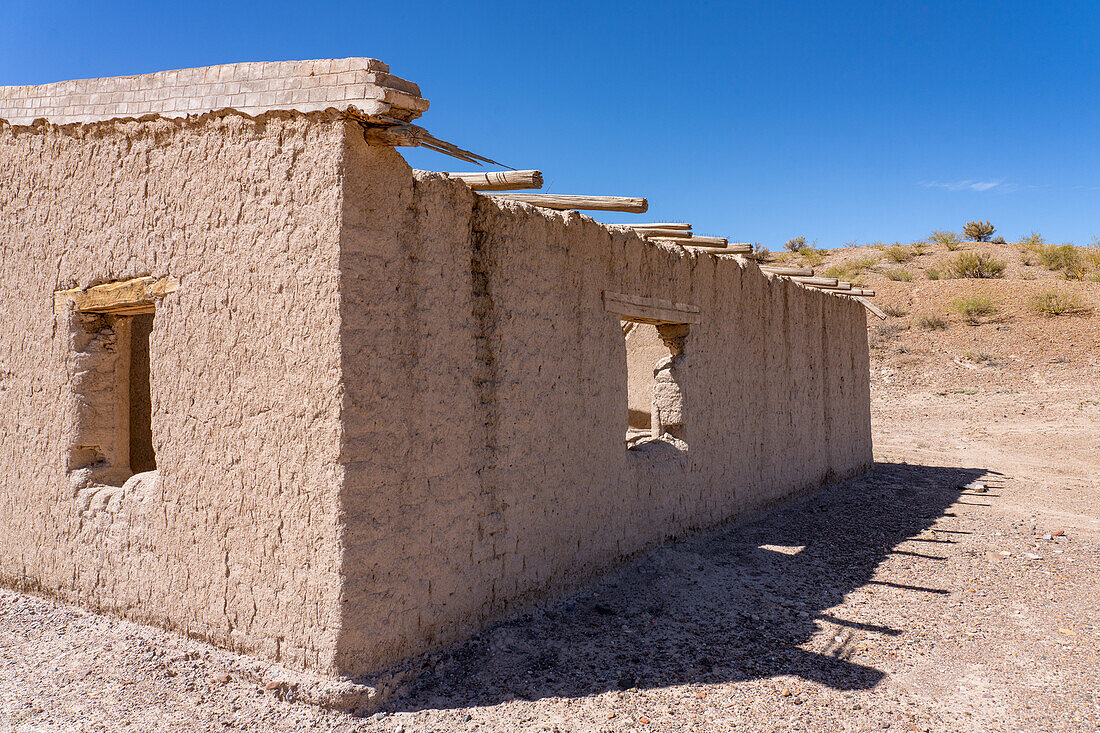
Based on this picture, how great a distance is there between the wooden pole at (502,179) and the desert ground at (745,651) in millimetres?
2401

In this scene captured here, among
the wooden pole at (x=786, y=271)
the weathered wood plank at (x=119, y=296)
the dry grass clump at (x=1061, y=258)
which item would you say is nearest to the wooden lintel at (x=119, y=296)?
the weathered wood plank at (x=119, y=296)

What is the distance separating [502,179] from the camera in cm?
396

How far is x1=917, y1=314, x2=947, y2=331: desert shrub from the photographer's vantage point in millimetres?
20719

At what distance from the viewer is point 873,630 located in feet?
14.4

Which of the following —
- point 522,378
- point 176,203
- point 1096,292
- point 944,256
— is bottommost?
point 522,378

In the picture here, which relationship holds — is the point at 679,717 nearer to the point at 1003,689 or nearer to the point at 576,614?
the point at 576,614

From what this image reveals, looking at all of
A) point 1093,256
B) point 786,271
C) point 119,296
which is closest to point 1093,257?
point 1093,256

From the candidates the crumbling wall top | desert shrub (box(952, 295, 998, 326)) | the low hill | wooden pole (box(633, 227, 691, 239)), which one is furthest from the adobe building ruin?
desert shrub (box(952, 295, 998, 326))

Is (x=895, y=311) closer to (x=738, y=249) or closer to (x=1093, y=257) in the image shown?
(x=1093, y=257)

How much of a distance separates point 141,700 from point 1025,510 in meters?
8.31

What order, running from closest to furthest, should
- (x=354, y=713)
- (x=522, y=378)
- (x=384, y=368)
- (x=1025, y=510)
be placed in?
(x=354, y=713) → (x=384, y=368) → (x=522, y=378) → (x=1025, y=510)

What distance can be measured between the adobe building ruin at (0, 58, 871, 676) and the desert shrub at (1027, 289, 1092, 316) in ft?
64.3

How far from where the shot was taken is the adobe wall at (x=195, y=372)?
341 centimetres

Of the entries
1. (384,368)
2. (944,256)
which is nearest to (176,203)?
(384,368)
